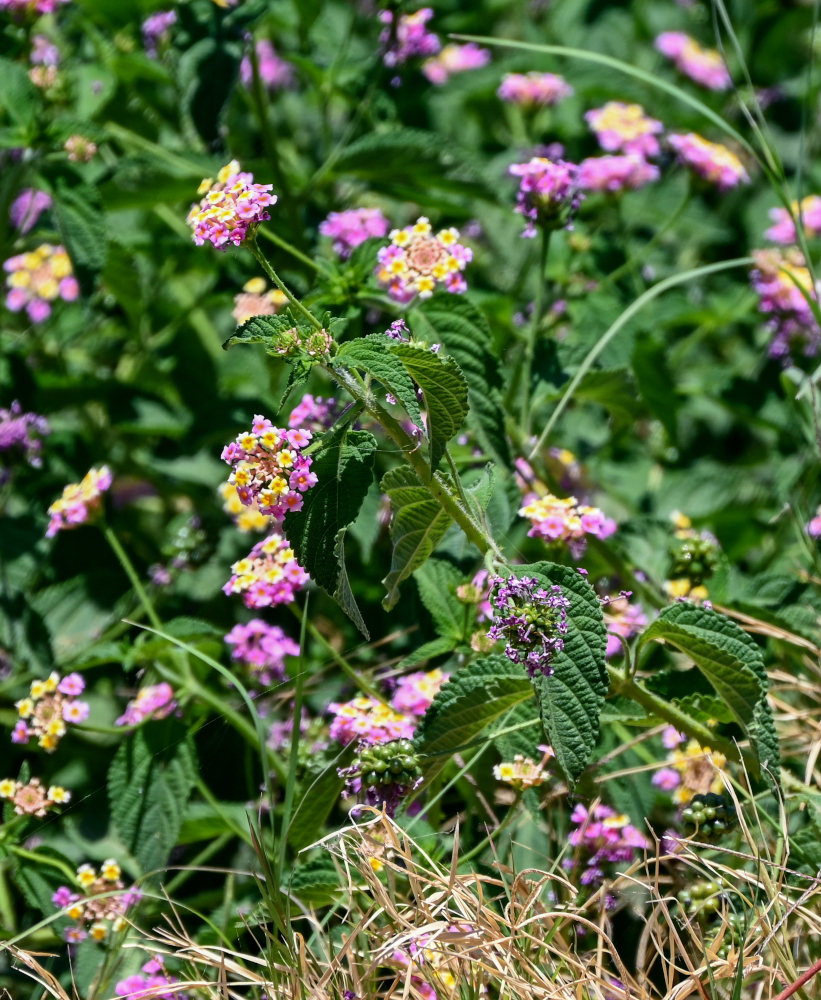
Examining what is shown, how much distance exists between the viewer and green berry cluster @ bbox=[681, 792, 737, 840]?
68.4 inches

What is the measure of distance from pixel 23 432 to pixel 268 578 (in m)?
0.82

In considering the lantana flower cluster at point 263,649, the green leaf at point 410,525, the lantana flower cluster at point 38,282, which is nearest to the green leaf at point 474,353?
the green leaf at point 410,525

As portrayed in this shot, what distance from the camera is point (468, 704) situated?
160 cm

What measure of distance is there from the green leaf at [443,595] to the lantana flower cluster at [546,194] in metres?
0.61

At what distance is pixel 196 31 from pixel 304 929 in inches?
65.9

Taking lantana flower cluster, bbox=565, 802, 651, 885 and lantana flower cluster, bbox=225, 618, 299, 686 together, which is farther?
lantana flower cluster, bbox=225, 618, 299, 686

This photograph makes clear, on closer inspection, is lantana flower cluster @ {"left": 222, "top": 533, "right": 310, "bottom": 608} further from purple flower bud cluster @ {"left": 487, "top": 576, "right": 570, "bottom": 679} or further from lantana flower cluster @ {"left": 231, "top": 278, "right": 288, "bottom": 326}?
lantana flower cluster @ {"left": 231, "top": 278, "right": 288, "bottom": 326}

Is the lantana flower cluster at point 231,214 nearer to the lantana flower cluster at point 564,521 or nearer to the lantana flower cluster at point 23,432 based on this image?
the lantana flower cluster at point 564,521

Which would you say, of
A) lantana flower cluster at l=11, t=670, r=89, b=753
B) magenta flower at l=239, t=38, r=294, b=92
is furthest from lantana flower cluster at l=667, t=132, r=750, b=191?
lantana flower cluster at l=11, t=670, r=89, b=753

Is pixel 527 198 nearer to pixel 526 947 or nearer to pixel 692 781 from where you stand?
pixel 692 781

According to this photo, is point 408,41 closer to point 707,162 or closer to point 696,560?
point 707,162

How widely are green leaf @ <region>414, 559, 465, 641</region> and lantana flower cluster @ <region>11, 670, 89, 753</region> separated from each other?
23.3 inches

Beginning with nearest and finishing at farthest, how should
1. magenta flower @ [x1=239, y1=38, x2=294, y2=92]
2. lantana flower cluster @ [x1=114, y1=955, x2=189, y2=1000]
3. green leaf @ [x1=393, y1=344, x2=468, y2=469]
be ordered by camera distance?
1. green leaf @ [x1=393, y1=344, x2=468, y2=469]
2. lantana flower cluster @ [x1=114, y1=955, x2=189, y2=1000]
3. magenta flower @ [x1=239, y1=38, x2=294, y2=92]

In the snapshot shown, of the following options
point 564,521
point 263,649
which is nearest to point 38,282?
point 263,649
